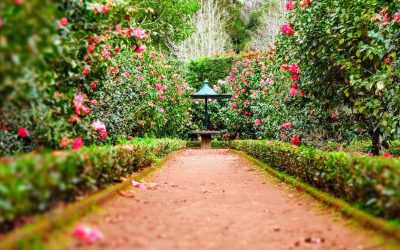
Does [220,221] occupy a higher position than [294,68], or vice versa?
[294,68]

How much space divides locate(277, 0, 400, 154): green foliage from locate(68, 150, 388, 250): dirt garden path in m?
2.28

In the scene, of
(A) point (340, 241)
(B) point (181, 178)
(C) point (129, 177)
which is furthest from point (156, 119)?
(A) point (340, 241)

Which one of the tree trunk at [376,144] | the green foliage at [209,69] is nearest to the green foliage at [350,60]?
the tree trunk at [376,144]

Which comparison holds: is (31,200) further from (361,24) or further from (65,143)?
(361,24)

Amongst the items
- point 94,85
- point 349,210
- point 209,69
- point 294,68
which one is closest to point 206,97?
point 209,69

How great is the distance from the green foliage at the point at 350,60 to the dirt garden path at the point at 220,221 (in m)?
2.28

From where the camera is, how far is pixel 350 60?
8.50 meters

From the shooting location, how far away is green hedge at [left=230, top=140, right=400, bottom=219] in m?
3.79

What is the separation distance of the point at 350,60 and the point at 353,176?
4301 millimetres

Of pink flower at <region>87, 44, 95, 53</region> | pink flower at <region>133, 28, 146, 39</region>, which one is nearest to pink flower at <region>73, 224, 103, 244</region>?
pink flower at <region>87, 44, 95, 53</region>

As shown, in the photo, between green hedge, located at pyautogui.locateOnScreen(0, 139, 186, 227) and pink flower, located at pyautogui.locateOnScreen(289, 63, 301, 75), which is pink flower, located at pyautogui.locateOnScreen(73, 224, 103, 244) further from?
pink flower, located at pyautogui.locateOnScreen(289, 63, 301, 75)

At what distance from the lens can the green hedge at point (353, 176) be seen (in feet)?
12.4

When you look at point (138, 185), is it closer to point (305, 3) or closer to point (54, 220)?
point (54, 220)

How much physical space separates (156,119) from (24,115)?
9.61 metres
